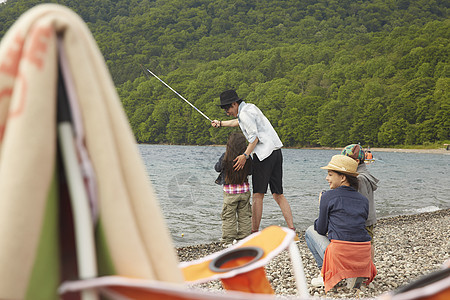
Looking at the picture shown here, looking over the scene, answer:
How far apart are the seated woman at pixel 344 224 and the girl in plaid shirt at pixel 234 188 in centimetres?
266

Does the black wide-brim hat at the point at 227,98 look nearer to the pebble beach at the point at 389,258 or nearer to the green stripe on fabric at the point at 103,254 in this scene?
the pebble beach at the point at 389,258

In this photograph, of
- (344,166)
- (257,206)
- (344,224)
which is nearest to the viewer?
(344,224)

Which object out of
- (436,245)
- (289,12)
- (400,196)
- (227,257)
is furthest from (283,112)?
(227,257)

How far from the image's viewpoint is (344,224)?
3.79 m

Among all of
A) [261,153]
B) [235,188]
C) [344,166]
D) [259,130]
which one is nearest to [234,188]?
[235,188]

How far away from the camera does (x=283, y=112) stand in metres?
73.4

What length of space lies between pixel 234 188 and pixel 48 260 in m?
5.88

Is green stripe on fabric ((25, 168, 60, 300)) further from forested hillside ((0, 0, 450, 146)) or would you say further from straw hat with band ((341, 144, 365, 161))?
forested hillside ((0, 0, 450, 146))

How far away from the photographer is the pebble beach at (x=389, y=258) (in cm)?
455

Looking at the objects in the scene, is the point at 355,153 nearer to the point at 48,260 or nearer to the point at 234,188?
the point at 234,188

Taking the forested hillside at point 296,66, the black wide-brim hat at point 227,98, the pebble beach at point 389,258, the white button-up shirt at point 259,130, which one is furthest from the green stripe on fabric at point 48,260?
the forested hillside at point 296,66

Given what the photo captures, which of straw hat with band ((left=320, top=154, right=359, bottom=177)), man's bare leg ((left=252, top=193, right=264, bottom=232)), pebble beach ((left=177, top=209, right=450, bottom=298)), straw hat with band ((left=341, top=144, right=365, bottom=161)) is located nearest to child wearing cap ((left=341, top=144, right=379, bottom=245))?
straw hat with band ((left=341, top=144, right=365, bottom=161))

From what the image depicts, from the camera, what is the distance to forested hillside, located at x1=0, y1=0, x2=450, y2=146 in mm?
49719

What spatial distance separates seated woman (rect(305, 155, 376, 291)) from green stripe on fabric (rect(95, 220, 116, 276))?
3.18m
